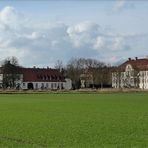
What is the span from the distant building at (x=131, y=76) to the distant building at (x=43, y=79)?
19.3 metres

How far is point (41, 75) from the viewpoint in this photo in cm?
17775

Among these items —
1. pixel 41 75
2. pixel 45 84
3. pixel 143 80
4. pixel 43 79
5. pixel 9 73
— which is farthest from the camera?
pixel 45 84

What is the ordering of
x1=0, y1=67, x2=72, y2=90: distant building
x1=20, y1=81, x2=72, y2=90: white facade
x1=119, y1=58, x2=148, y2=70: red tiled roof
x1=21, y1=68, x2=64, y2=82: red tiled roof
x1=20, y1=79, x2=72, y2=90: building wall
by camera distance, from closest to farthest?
x1=20, y1=79, x2=72, y2=90: building wall, x1=20, y1=81, x2=72, y2=90: white facade, x1=119, y1=58, x2=148, y2=70: red tiled roof, x1=0, y1=67, x2=72, y2=90: distant building, x1=21, y1=68, x2=64, y2=82: red tiled roof

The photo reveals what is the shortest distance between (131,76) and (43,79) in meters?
36.9

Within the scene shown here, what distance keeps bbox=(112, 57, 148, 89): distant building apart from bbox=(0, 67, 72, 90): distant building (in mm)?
19299

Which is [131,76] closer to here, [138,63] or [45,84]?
[138,63]

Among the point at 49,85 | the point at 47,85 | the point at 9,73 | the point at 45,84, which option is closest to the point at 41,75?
the point at 45,84

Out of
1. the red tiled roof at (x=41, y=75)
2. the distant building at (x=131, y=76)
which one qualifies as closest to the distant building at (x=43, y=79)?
the red tiled roof at (x=41, y=75)

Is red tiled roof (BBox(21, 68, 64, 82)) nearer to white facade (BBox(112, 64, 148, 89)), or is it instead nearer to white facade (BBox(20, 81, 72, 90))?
white facade (BBox(20, 81, 72, 90))

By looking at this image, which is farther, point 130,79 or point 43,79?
point 43,79

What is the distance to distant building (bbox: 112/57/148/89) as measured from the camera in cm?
15575

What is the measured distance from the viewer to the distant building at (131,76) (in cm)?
15575

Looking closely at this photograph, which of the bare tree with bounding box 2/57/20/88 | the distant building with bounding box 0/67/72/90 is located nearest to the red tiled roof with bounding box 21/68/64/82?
the distant building with bounding box 0/67/72/90

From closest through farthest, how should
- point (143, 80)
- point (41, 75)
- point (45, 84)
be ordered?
point (143, 80) → point (41, 75) → point (45, 84)
